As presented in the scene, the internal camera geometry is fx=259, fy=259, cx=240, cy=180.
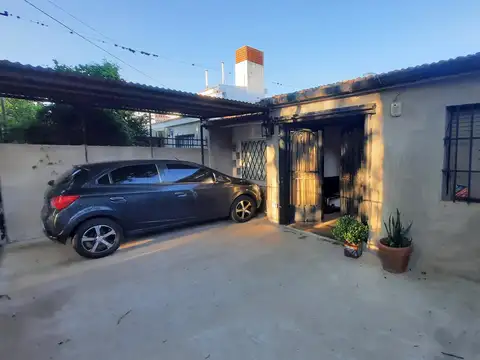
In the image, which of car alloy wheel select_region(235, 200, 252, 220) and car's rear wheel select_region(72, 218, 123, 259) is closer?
car's rear wheel select_region(72, 218, 123, 259)

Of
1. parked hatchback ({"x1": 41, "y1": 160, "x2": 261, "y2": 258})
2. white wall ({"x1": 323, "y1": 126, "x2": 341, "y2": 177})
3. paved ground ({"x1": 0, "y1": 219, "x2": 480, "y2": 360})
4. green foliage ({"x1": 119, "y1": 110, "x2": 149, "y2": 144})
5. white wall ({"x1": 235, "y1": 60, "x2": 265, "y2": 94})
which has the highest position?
white wall ({"x1": 235, "y1": 60, "x2": 265, "y2": 94})

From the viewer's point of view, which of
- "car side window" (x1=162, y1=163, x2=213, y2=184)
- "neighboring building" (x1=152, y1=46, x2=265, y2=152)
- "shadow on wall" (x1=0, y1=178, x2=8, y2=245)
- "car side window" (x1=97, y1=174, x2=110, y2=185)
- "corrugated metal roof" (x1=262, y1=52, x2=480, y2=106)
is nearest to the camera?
"corrugated metal roof" (x1=262, y1=52, x2=480, y2=106)

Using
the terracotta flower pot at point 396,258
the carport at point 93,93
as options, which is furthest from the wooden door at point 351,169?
the carport at point 93,93

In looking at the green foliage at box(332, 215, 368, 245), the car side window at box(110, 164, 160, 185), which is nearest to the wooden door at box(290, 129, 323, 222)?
the green foliage at box(332, 215, 368, 245)

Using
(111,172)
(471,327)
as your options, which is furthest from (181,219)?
(471,327)

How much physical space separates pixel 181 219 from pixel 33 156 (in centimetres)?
312

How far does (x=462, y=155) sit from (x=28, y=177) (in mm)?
7161

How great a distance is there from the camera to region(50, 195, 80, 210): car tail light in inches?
153

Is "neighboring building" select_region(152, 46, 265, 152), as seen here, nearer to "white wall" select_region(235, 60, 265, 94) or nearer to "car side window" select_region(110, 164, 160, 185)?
"white wall" select_region(235, 60, 265, 94)

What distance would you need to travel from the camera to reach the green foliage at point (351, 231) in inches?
157

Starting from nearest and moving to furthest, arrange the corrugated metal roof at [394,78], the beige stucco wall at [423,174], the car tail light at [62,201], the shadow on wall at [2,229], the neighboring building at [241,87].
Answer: the corrugated metal roof at [394,78] < the beige stucco wall at [423,174] < the car tail light at [62,201] < the shadow on wall at [2,229] < the neighboring building at [241,87]

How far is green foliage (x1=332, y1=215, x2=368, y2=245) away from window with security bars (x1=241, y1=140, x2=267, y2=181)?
285 cm

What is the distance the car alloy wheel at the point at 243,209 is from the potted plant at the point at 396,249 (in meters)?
3.09

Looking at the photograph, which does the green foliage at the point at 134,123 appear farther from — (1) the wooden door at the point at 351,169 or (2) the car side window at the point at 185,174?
(1) the wooden door at the point at 351,169
